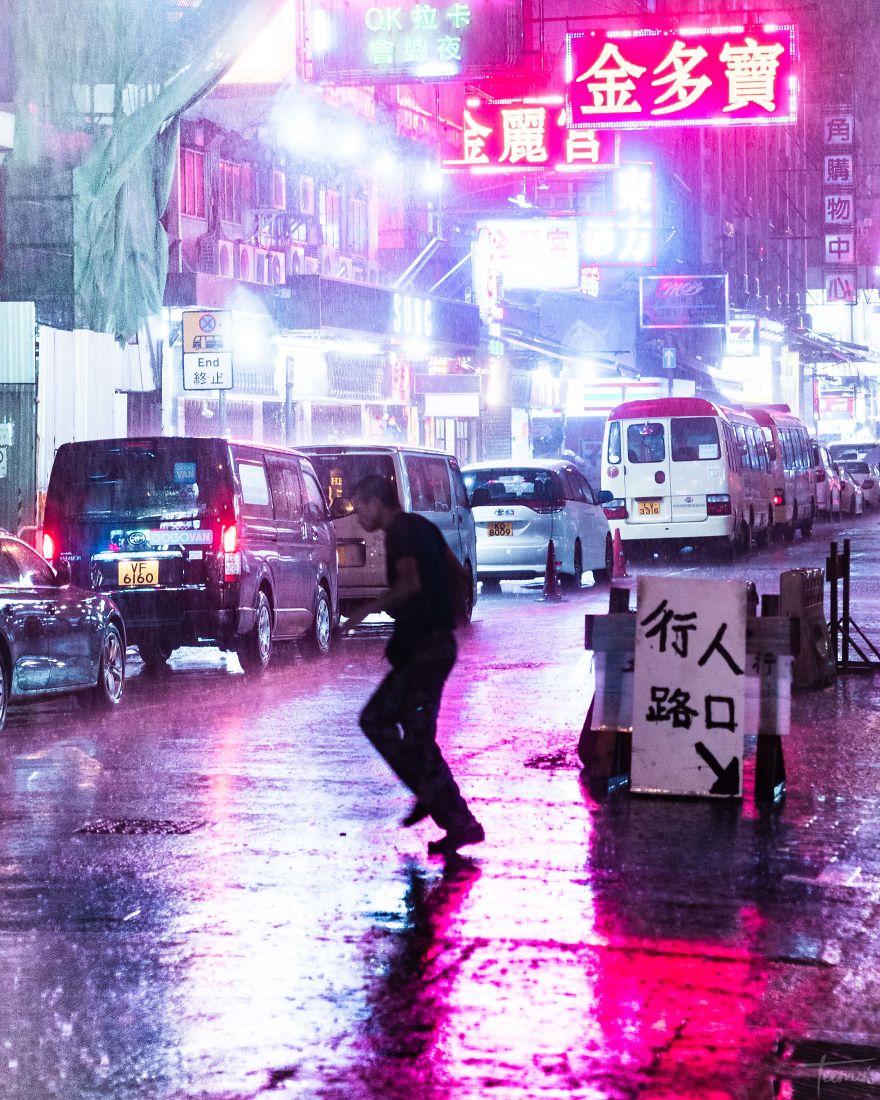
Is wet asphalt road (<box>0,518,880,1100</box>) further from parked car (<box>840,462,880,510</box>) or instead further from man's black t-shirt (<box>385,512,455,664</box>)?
parked car (<box>840,462,880,510</box>)

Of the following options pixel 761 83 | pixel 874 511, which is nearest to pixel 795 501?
pixel 761 83

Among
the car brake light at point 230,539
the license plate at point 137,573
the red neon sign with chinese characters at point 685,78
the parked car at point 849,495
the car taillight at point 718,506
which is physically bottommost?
the parked car at point 849,495

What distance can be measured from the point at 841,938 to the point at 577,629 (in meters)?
13.0

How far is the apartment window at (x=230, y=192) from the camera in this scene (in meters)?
32.3

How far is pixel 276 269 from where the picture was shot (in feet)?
112

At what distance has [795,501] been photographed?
4197 centimetres

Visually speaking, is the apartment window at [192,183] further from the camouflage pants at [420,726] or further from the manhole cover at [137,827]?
the camouflage pants at [420,726]

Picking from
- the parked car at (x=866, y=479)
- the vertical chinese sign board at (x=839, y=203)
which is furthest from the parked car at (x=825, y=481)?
the vertical chinese sign board at (x=839, y=203)

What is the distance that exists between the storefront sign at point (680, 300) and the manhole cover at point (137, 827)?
53.3 meters

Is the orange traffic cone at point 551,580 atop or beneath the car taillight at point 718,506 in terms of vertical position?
beneath

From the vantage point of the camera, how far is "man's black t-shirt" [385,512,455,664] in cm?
815

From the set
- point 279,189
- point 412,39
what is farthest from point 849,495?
point 412,39

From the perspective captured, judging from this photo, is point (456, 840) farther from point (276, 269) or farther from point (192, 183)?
point (276, 269)

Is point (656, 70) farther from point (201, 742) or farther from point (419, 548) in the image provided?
point (419, 548)
